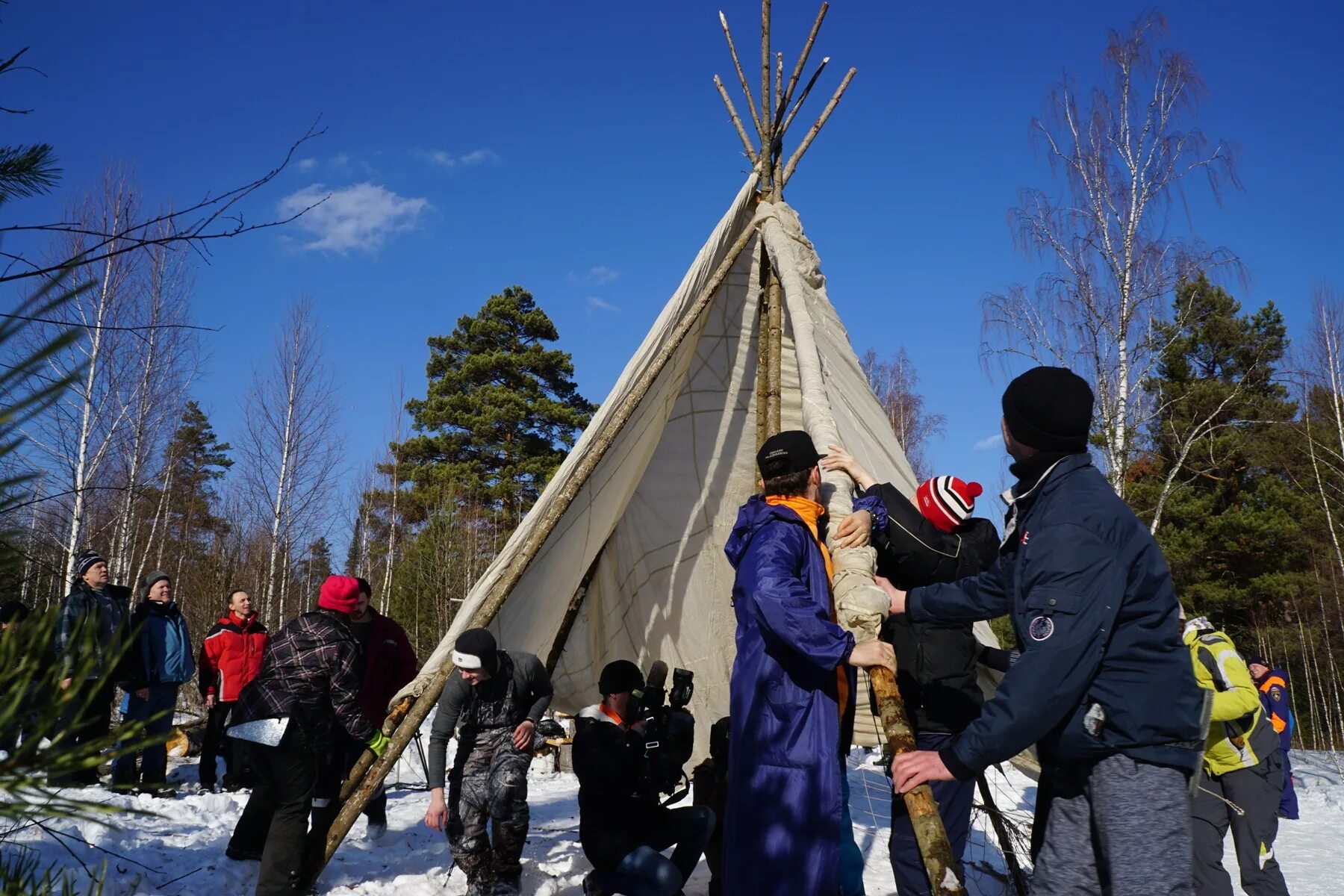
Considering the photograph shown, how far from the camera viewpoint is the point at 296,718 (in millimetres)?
3480

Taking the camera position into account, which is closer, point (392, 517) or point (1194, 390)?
point (1194, 390)

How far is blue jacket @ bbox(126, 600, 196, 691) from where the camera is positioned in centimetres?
548

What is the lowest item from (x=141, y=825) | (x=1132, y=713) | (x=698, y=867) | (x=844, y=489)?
(x=698, y=867)

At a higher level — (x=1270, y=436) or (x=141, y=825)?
(x=1270, y=436)

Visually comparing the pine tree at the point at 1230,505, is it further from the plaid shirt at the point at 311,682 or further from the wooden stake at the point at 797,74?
the plaid shirt at the point at 311,682

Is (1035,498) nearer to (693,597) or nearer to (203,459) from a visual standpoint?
(693,597)

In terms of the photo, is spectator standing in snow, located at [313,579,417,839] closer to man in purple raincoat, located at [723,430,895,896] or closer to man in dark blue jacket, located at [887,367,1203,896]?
man in purple raincoat, located at [723,430,895,896]

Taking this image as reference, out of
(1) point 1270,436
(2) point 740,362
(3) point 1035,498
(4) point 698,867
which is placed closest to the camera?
(3) point 1035,498

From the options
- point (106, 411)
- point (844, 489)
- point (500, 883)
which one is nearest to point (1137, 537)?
point (844, 489)

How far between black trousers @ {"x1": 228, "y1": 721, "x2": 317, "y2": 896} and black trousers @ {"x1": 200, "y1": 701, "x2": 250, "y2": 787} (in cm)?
233

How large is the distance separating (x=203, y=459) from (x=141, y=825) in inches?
1021

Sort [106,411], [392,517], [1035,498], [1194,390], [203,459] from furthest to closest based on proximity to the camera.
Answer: [203,459], [392,517], [1194,390], [106,411], [1035,498]

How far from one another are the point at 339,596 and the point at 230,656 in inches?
124

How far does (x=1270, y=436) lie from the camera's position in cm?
1683
